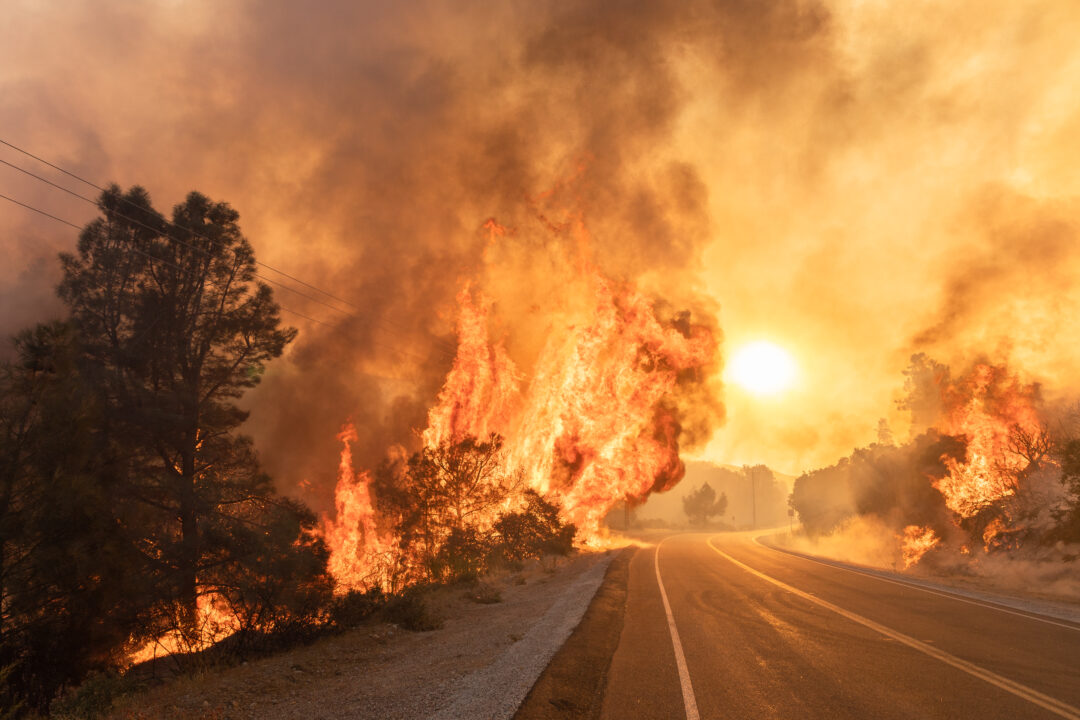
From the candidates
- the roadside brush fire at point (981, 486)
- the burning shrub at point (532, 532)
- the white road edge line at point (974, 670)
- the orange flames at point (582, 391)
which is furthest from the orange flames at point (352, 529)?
the roadside brush fire at point (981, 486)

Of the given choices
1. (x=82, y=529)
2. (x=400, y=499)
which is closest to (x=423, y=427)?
(x=400, y=499)

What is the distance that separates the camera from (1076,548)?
19438mm

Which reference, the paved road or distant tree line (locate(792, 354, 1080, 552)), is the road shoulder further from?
distant tree line (locate(792, 354, 1080, 552))

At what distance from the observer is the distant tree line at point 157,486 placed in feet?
48.0

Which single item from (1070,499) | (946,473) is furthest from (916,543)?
(1070,499)

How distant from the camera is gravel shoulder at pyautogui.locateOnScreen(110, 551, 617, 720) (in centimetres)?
688

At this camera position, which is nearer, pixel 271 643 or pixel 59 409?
pixel 271 643

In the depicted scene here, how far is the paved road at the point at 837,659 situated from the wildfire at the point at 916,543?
2066 centimetres

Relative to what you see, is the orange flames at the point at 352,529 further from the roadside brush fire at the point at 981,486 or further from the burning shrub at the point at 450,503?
the roadside brush fire at the point at 981,486

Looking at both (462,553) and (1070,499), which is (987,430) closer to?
(1070,499)

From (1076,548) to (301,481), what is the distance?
1441 inches

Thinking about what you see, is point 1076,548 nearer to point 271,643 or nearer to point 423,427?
point 271,643

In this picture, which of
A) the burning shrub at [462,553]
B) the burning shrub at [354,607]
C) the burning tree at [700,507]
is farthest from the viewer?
the burning tree at [700,507]

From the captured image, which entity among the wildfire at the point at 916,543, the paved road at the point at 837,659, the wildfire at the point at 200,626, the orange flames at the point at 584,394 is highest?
the orange flames at the point at 584,394
